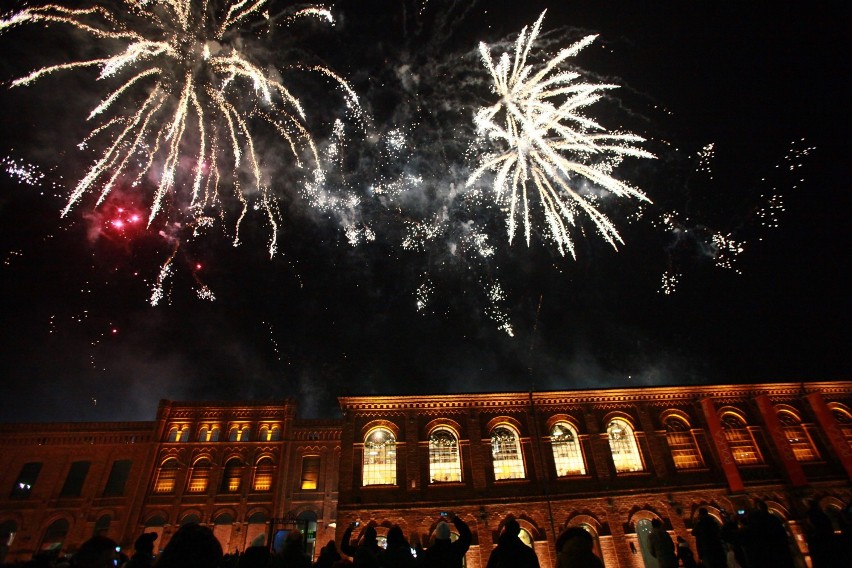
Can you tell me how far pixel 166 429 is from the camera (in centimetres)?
2789

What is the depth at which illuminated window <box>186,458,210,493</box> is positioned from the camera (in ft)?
87.8

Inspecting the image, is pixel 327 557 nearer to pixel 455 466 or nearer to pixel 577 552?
pixel 577 552

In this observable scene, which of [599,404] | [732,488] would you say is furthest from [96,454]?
[732,488]

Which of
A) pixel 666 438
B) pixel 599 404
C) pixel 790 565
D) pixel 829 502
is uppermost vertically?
pixel 599 404

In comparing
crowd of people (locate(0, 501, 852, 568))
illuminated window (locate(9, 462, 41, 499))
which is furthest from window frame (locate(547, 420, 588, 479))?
illuminated window (locate(9, 462, 41, 499))

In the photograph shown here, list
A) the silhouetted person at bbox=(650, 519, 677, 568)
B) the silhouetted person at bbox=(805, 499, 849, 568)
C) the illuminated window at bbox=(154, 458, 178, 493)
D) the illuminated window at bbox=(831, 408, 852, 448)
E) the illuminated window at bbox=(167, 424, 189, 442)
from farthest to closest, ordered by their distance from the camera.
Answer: the illuminated window at bbox=(167, 424, 189, 442)
the illuminated window at bbox=(154, 458, 178, 493)
the illuminated window at bbox=(831, 408, 852, 448)
the silhouetted person at bbox=(650, 519, 677, 568)
the silhouetted person at bbox=(805, 499, 849, 568)

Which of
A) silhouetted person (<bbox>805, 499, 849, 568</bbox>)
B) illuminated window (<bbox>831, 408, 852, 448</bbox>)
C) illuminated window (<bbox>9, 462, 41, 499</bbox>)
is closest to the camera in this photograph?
silhouetted person (<bbox>805, 499, 849, 568</bbox>)

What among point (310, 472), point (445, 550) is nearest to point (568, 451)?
point (310, 472)

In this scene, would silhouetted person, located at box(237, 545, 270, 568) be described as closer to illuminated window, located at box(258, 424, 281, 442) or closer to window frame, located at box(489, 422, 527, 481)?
window frame, located at box(489, 422, 527, 481)

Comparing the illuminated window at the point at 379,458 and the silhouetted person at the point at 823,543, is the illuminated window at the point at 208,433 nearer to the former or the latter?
the illuminated window at the point at 379,458

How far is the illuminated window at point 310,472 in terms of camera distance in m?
27.5

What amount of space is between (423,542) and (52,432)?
2464 centimetres

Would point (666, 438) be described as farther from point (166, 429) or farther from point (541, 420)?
point (166, 429)

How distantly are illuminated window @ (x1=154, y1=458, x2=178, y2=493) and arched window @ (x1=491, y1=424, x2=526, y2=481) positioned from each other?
19.1 m
